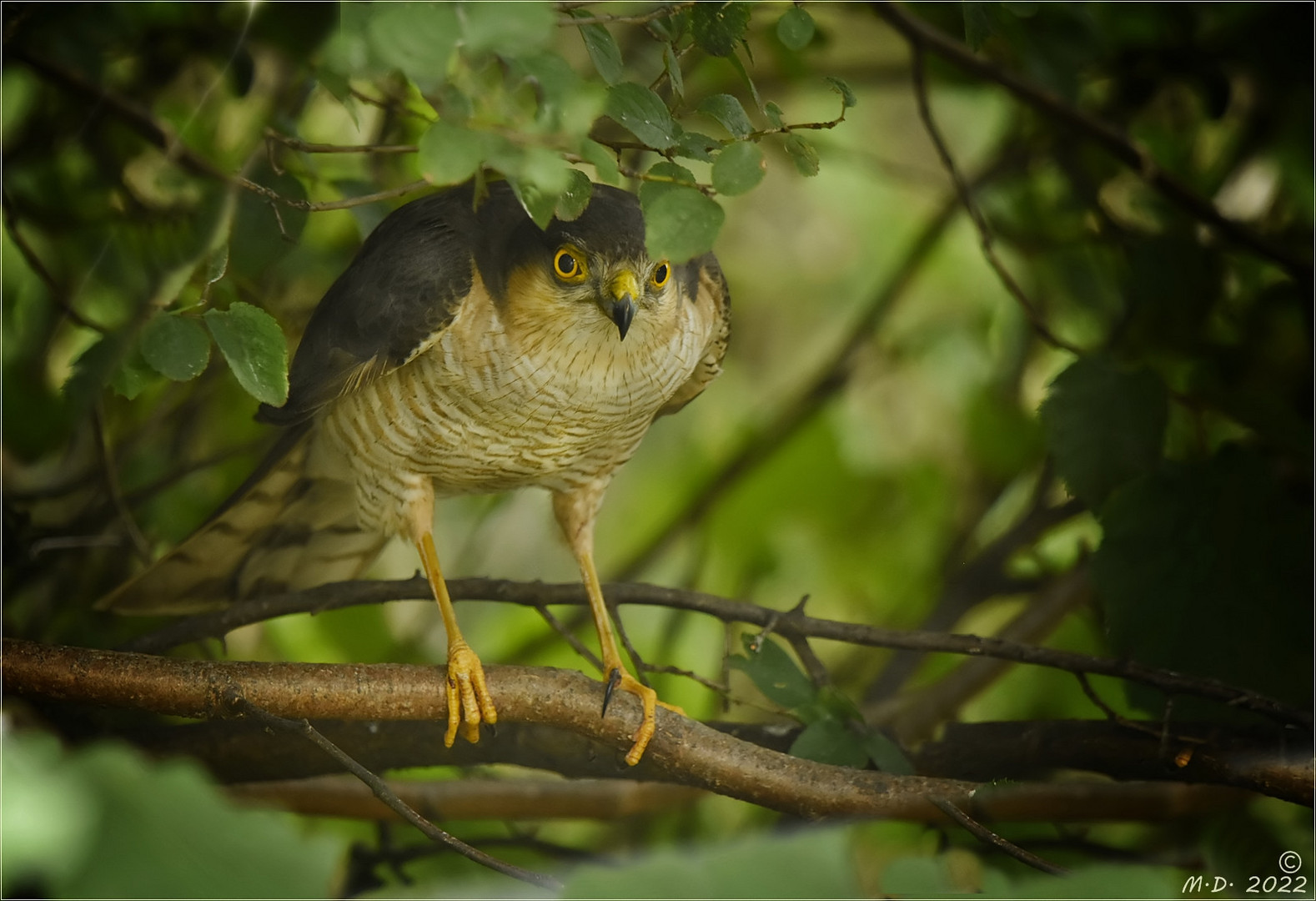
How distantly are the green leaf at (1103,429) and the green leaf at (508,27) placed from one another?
1225mm

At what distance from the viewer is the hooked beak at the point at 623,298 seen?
5.33 feet

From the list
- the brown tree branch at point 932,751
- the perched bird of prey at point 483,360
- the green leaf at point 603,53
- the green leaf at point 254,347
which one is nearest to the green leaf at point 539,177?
the green leaf at point 603,53

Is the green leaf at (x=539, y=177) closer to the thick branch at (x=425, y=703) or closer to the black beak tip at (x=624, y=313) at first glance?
the black beak tip at (x=624, y=313)

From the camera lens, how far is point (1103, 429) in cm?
181

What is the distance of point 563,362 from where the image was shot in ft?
5.70

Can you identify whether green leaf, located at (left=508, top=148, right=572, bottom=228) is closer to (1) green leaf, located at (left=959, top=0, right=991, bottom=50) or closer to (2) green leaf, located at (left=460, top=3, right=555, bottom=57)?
(2) green leaf, located at (left=460, top=3, right=555, bottom=57)

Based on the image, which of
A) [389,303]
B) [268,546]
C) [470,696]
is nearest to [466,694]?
[470,696]

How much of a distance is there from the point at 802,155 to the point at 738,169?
0.10 m

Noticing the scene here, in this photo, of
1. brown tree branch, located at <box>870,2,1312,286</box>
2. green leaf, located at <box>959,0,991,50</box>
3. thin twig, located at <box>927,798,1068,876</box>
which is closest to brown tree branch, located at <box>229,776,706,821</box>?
thin twig, located at <box>927,798,1068,876</box>

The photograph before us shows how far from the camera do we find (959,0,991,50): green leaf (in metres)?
1.33

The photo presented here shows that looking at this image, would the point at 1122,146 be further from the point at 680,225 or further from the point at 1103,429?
the point at 680,225

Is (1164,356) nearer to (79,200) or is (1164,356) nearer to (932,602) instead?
(932,602)

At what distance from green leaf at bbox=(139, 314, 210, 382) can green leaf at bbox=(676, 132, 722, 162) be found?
0.57m

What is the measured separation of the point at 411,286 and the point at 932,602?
5.81 feet
